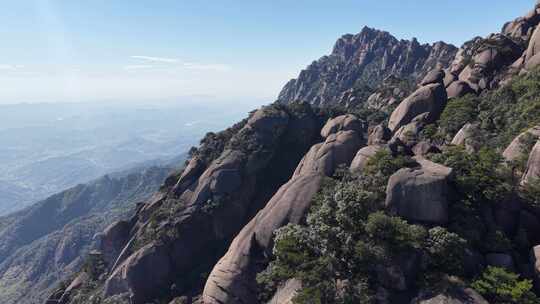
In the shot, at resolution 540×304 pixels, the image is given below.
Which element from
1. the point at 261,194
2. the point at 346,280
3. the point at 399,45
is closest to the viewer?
the point at 346,280

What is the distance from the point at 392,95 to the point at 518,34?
24.7 metres

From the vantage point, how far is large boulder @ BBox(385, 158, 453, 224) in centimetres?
2483

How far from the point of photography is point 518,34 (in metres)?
58.4

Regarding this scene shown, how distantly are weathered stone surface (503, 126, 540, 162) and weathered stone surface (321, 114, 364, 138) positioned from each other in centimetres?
1905

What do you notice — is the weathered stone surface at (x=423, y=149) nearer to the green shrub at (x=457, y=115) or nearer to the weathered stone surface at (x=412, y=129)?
→ the weathered stone surface at (x=412, y=129)

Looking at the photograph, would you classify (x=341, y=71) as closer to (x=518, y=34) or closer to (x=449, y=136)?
(x=518, y=34)

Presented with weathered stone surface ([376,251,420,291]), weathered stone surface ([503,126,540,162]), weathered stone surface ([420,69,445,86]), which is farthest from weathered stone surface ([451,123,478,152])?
weathered stone surface ([376,251,420,291])

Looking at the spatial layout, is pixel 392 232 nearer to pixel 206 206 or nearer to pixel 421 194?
pixel 421 194

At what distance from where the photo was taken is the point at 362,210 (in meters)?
24.8

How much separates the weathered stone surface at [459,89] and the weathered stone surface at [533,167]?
78.0 feet

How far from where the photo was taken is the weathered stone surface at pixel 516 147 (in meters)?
29.7

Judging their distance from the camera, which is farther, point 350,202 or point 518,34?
point 518,34

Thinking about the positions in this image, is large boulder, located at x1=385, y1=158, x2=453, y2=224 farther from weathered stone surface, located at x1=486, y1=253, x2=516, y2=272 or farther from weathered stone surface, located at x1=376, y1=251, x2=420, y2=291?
weathered stone surface, located at x1=376, y1=251, x2=420, y2=291

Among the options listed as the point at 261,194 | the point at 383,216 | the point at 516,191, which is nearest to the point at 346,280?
the point at 383,216
